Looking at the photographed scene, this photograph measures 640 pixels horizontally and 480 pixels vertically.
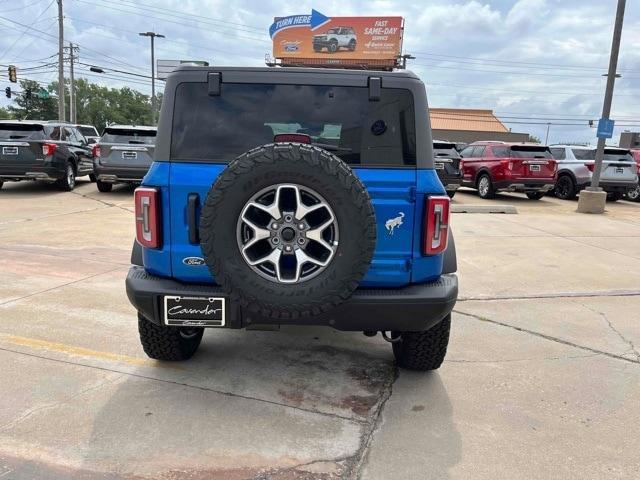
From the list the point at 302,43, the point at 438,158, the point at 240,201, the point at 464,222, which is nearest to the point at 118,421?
the point at 240,201

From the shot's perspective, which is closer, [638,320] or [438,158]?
[638,320]

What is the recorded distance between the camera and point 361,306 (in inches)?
112

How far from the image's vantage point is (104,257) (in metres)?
6.78

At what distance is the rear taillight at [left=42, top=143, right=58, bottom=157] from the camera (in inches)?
490

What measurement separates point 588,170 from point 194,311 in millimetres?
15742

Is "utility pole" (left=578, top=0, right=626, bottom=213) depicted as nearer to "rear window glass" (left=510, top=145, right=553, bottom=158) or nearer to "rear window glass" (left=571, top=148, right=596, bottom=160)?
"rear window glass" (left=510, top=145, right=553, bottom=158)

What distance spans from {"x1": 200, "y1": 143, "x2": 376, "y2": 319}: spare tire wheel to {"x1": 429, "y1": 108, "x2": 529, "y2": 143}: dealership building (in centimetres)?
5741

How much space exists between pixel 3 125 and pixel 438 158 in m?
10.9

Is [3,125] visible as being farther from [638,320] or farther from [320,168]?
[638,320]

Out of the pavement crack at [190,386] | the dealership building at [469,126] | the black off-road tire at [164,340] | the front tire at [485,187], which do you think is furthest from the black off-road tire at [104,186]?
the dealership building at [469,126]

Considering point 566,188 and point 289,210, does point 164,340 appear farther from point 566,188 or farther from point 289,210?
point 566,188

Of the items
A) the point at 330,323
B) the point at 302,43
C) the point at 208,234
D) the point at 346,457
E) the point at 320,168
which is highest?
the point at 302,43

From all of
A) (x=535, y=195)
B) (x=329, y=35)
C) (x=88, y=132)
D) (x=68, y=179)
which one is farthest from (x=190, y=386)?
(x=88, y=132)

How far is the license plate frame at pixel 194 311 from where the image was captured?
112 inches
